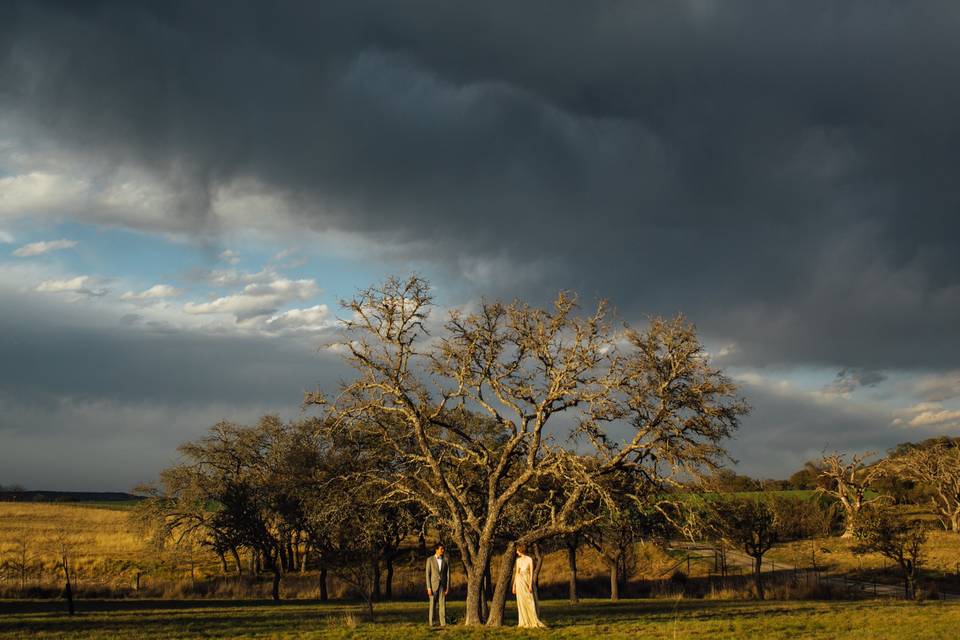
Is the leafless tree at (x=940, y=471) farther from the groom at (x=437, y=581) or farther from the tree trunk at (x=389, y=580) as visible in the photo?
the groom at (x=437, y=581)

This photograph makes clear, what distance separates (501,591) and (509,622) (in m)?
2.57

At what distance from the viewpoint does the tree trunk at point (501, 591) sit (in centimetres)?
2380

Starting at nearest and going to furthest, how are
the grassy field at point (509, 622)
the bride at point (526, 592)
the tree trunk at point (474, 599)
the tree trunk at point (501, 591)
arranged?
1. the grassy field at point (509, 622)
2. the bride at point (526, 592)
3. the tree trunk at point (501, 591)
4. the tree trunk at point (474, 599)

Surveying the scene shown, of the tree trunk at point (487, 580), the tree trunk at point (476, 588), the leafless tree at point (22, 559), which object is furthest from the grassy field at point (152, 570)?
the tree trunk at point (476, 588)

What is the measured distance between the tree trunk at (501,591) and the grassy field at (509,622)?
1.37 metres

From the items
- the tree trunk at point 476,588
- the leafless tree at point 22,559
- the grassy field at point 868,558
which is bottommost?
the grassy field at point 868,558

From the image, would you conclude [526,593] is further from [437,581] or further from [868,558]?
[868,558]

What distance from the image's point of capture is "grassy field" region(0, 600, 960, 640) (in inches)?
822

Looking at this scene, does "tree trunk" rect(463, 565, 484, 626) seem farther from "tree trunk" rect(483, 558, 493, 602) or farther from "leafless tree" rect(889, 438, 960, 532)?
"leafless tree" rect(889, 438, 960, 532)

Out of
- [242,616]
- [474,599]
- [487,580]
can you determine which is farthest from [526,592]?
[487,580]

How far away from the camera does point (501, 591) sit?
2419cm

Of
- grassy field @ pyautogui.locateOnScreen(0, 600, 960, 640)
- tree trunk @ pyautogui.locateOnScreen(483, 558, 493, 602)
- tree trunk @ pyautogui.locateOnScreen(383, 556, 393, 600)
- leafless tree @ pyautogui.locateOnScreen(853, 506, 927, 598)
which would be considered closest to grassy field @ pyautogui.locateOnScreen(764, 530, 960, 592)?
leafless tree @ pyautogui.locateOnScreen(853, 506, 927, 598)

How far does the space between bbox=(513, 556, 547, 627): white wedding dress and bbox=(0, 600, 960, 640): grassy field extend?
2.34 feet

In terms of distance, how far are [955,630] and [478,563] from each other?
14364 millimetres
